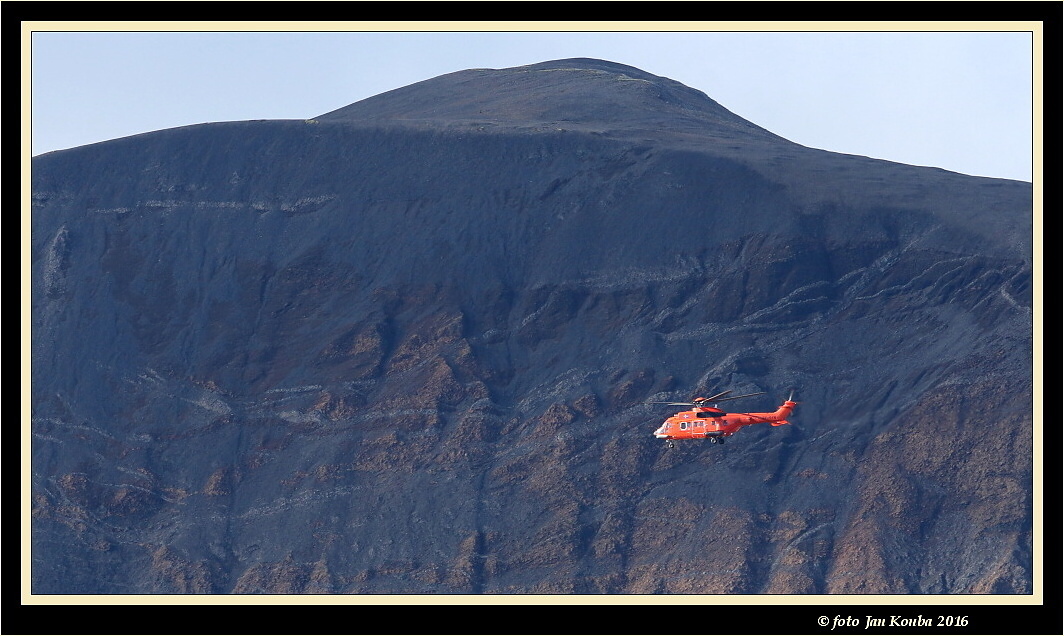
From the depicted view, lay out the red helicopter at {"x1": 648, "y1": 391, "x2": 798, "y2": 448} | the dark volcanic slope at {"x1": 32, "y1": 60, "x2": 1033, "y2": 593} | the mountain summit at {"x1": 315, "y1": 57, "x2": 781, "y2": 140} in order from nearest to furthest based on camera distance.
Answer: the red helicopter at {"x1": 648, "y1": 391, "x2": 798, "y2": 448} < the dark volcanic slope at {"x1": 32, "y1": 60, "x2": 1033, "y2": 593} < the mountain summit at {"x1": 315, "y1": 57, "x2": 781, "y2": 140}

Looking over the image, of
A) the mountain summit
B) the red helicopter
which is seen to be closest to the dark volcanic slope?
the mountain summit

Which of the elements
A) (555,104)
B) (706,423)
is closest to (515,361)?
(706,423)

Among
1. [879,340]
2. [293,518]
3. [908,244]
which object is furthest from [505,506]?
[908,244]

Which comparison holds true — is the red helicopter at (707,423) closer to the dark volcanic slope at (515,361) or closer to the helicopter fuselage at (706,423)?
the helicopter fuselage at (706,423)

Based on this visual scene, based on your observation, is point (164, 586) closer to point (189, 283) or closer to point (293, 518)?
point (293, 518)

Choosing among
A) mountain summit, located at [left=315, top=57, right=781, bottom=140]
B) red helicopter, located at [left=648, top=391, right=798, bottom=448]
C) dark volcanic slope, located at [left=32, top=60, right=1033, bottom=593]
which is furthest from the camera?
mountain summit, located at [left=315, top=57, right=781, bottom=140]

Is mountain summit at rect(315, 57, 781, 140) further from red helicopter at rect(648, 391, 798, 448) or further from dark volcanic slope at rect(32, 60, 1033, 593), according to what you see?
red helicopter at rect(648, 391, 798, 448)

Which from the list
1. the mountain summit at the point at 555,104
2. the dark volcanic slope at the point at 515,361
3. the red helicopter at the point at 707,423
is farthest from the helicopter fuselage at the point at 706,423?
the mountain summit at the point at 555,104

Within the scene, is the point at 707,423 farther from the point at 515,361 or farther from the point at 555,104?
the point at 555,104
